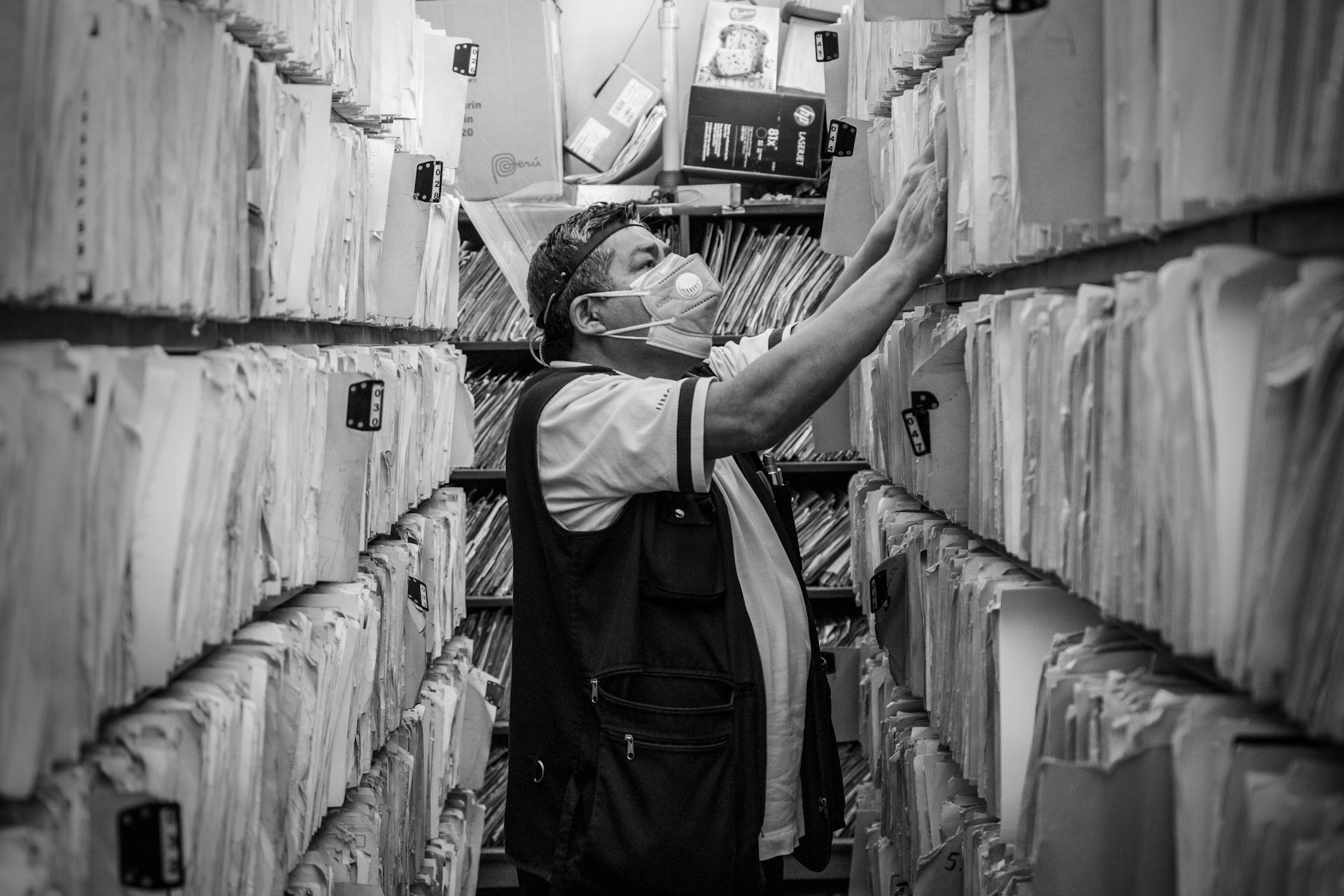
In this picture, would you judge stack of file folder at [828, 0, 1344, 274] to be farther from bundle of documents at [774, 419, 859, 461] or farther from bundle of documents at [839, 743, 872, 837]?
bundle of documents at [839, 743, 872, 837]

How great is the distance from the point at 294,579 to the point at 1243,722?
45.5 inches

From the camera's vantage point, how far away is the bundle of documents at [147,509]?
935mm

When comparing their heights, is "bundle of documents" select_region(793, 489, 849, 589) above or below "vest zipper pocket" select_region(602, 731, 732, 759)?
above

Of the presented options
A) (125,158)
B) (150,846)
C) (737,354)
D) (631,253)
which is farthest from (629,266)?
(150,846)

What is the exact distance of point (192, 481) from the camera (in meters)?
1.22

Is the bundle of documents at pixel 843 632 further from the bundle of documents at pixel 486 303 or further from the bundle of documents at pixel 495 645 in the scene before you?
the bundle of documents at pixel 486 303

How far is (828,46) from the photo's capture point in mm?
2879

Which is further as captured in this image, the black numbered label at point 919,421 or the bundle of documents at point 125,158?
the black numbered label at point 919,421

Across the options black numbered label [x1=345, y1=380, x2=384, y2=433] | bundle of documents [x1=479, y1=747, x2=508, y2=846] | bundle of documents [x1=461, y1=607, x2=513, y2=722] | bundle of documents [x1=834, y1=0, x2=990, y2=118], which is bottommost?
bundle of documents [x1=479, y1=747, x2=508, y2=846]

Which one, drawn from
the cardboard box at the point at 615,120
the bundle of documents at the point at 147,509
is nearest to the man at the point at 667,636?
the bundle of documents at the point at 147,509

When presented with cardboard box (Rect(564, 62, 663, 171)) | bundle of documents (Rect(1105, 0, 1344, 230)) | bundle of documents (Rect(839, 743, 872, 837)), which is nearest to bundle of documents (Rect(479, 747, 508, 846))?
bundle of documents (Rect(839, 743, 872, 837))

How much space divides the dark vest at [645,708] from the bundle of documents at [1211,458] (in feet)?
2.47

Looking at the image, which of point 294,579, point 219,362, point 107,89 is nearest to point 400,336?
point 294,579

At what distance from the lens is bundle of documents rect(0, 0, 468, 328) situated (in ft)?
3.15
